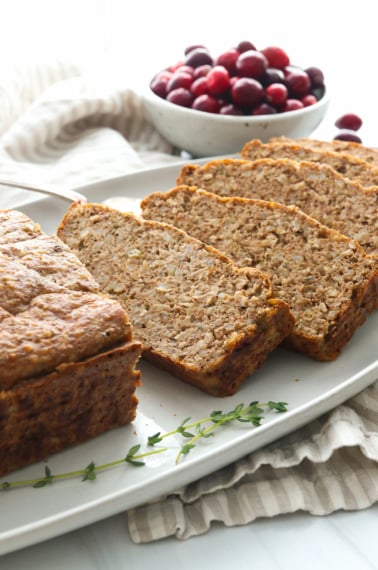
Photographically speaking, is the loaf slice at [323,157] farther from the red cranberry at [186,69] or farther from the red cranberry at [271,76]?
the red cranberry at [186,69]

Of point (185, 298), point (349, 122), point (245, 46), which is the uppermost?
point (245, 46)

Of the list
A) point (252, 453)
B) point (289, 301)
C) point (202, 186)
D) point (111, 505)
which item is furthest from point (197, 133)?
point (111, 505)

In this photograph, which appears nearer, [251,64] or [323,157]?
[323,157]

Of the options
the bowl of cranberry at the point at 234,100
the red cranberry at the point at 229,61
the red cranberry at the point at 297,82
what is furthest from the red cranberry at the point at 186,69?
the red cranberry at the point at 297,82

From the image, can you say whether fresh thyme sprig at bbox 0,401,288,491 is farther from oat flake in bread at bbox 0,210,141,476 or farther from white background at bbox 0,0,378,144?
white background at bbox 0,0,378,144

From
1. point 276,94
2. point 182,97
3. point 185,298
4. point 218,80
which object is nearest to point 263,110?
point 276,94

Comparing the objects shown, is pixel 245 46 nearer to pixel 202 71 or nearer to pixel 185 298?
pixel 202 71

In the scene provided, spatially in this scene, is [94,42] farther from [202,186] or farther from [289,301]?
[289,301]
